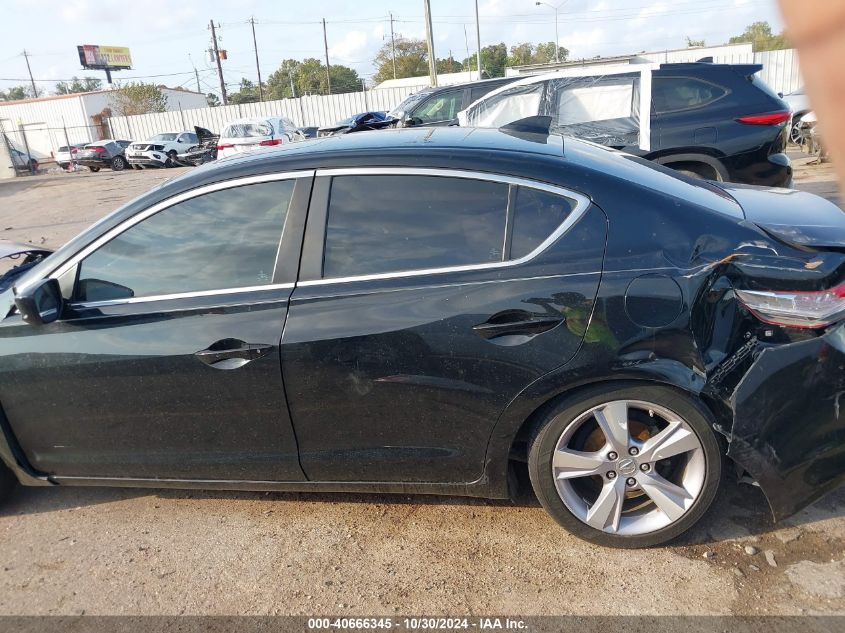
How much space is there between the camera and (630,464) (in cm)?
257

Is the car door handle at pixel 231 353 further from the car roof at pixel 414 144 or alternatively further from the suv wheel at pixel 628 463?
the suv wheel at pixel 628 463

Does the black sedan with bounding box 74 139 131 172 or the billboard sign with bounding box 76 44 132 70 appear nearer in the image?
the black sedan with bounding box 74 139 131 172

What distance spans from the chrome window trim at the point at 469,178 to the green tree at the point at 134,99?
56581mm

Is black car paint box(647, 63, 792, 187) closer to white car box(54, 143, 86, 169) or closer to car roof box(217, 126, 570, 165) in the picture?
car roof box(217, 126, 570, 165)

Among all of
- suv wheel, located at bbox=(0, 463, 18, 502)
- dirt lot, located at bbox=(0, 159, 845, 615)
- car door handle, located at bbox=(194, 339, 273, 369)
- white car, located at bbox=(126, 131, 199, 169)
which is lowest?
dirt lot, located at bbox=(0, 159, 845, 615)

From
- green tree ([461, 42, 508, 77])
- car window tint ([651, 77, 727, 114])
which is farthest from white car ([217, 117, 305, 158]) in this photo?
green tree ([461, 42, 508, 77])

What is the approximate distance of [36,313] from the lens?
2.69 m

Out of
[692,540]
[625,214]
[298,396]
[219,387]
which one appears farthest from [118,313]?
[692,540]

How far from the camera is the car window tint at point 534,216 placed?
251cm

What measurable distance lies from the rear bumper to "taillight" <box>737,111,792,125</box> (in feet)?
15.0

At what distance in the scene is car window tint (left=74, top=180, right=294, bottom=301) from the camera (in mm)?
2746

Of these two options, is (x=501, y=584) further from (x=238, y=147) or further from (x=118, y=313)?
(x=238, y=147)

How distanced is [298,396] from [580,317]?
117 cm

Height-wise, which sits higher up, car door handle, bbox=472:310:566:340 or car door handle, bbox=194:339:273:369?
car door handle, bbox=472:310:566:340
